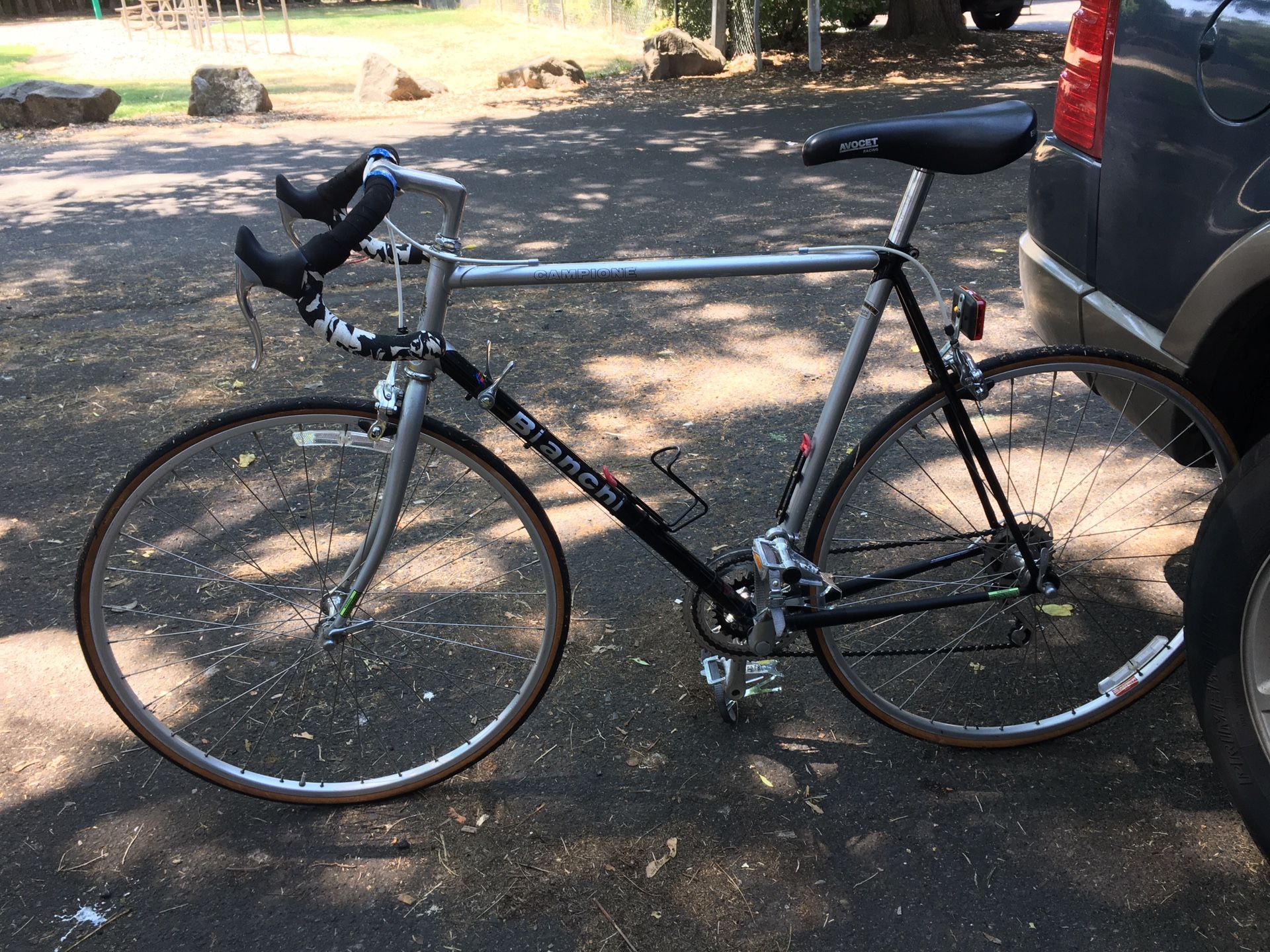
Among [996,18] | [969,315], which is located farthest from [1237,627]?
[996,18]

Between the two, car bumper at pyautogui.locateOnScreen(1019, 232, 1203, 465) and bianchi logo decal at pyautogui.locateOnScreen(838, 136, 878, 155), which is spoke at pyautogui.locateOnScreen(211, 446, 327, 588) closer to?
bianchi logo decal at pyautogui.locateOnScreen(838, 136, 878, 155)

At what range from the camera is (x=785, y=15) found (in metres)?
14.5

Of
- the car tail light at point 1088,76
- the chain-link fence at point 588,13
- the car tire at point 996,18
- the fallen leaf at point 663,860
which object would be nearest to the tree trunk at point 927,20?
the car tire at point 996,18

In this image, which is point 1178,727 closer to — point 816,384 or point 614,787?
point 614,787

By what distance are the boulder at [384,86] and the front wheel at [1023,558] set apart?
10547mm

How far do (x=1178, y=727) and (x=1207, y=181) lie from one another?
1390 millimetres

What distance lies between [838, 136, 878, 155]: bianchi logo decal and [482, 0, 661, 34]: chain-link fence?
15.5 meters

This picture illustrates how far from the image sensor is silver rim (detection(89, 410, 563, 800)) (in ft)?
8.14

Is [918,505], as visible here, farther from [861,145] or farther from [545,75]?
[545,75]

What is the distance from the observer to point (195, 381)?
4.78 meters

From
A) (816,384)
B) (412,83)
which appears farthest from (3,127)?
(816,384)

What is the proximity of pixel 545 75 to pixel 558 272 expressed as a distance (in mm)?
12163

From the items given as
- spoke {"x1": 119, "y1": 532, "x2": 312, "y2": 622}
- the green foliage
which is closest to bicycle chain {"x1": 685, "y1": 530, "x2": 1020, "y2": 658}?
spoke {"x1": 119, "y1": 532, "x2": 312, "y2": 622}

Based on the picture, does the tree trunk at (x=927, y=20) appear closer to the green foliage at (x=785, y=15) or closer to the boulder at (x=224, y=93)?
the green foliage at (x=785, y=15)
